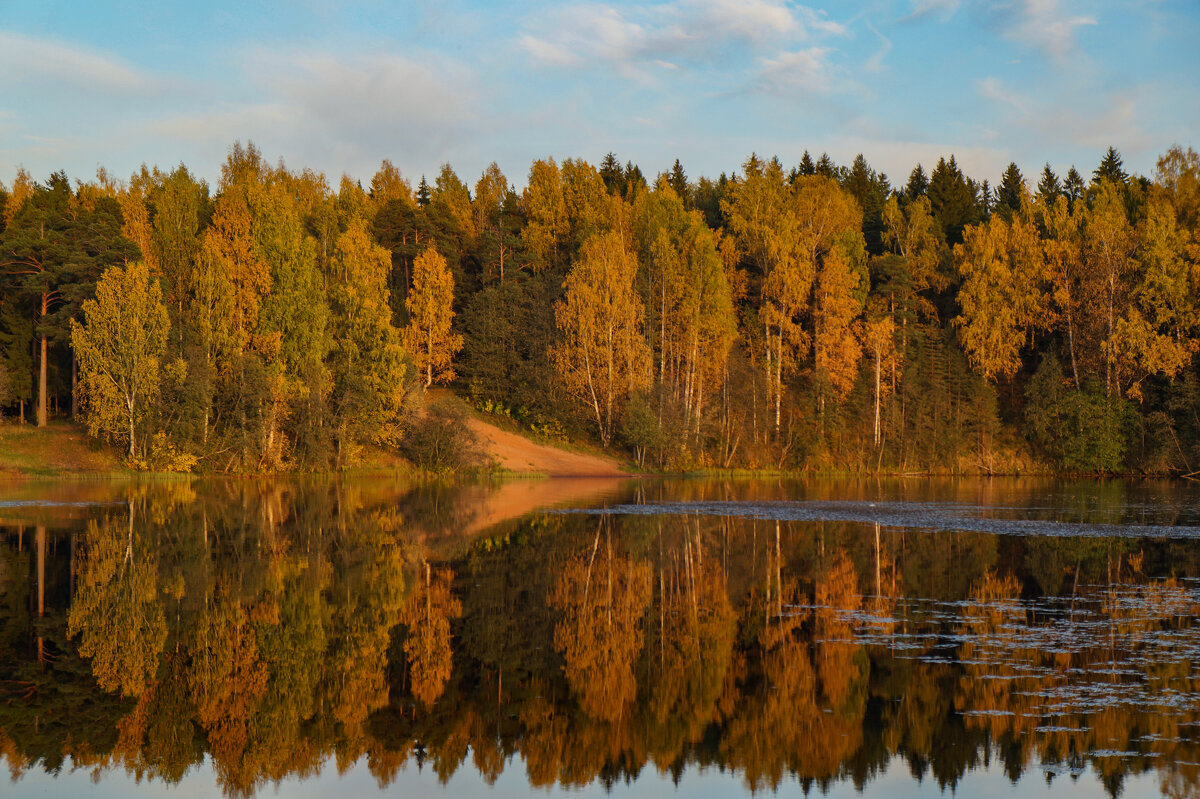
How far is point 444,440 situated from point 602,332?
501 inches

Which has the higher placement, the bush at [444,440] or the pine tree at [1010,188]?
the pine tree at [1010,188]

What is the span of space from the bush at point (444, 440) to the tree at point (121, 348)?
48.2ft

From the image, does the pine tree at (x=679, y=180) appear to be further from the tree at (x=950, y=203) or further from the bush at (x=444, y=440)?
the bush at (x=444, y=440)

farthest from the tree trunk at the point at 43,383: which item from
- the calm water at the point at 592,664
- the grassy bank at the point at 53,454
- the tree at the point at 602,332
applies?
the calm water at the point at 592,664

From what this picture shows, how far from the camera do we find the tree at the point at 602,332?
61.9 metres

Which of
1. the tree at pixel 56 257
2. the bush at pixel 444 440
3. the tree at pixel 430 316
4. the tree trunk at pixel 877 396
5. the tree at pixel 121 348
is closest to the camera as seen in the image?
the tree at pixel 121 348

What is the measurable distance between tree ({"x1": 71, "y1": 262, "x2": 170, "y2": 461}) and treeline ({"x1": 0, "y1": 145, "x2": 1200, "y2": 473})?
497 millimetres

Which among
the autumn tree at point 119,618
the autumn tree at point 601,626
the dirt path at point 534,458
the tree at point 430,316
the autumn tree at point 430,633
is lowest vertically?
the autumn tree at point 601,626

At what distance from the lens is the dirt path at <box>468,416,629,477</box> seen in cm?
5906

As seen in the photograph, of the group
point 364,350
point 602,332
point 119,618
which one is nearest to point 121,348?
point 364,350

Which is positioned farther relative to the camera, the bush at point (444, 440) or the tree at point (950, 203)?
the tree at point (950, 203)

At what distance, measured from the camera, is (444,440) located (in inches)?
2245

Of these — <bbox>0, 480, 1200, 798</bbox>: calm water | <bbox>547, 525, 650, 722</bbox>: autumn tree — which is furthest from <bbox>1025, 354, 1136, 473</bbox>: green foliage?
<bbox>547, 525, 650, 722</bbox>: autumn tree

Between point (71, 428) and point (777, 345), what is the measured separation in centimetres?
4429
